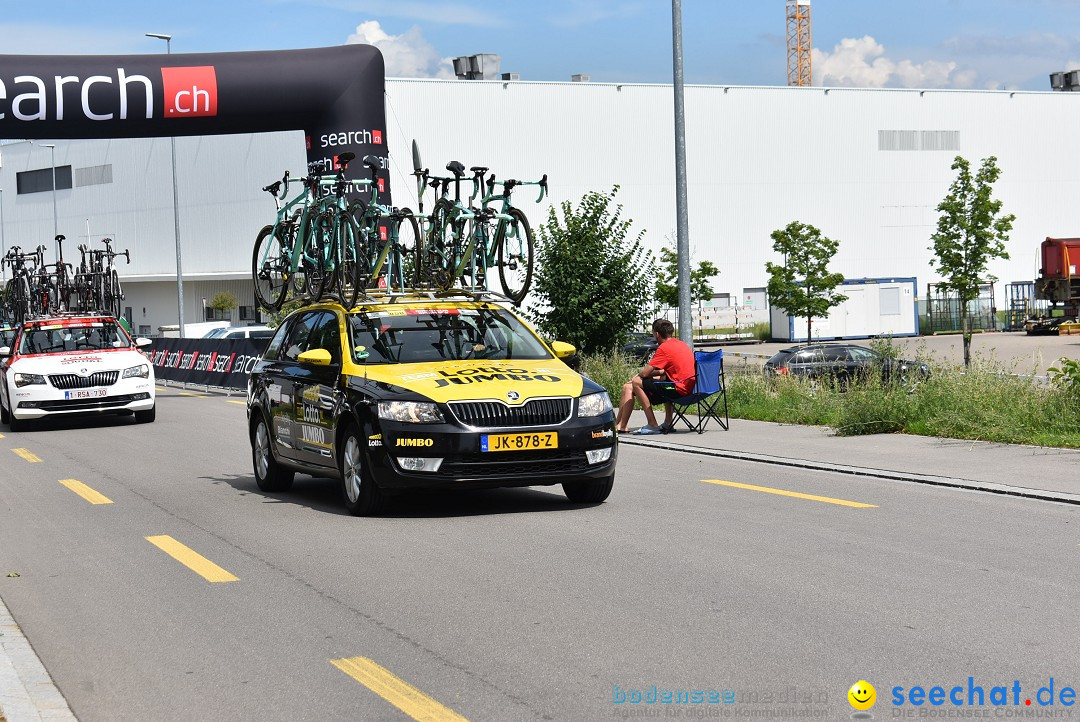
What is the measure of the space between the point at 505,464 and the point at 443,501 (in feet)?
4.81

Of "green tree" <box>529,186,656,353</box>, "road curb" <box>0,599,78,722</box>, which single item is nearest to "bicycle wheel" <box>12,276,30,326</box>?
"green tree" <box>529,186,656,353</box>

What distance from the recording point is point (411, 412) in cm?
1020

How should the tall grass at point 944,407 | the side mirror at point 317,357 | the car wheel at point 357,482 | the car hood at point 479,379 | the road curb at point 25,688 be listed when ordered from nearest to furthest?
the road curb at point 25,688, the car hood at point 479,379, the car wheel at point 357,482, the side mirror at point 317,357, the tall grass at point 944,407

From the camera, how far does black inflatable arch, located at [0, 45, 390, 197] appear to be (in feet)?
77.3

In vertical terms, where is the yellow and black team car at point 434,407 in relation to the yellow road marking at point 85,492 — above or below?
above

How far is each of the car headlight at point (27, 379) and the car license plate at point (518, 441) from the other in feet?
44.9

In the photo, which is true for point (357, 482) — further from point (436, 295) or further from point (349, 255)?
point (349, 255)

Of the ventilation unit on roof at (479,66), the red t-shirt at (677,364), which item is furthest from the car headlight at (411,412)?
the ventilation unit on roof at (479,66)

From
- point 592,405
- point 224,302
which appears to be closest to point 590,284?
point 592,405

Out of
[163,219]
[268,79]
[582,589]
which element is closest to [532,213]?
[163,219]

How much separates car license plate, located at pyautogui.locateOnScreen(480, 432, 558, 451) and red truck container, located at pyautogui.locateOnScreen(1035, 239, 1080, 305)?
5071 cm

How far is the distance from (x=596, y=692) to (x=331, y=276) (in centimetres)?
881

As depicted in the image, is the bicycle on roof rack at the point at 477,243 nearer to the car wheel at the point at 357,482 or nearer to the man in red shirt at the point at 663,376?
the car wheel at the point at 357,482

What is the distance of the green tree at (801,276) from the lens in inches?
2088
